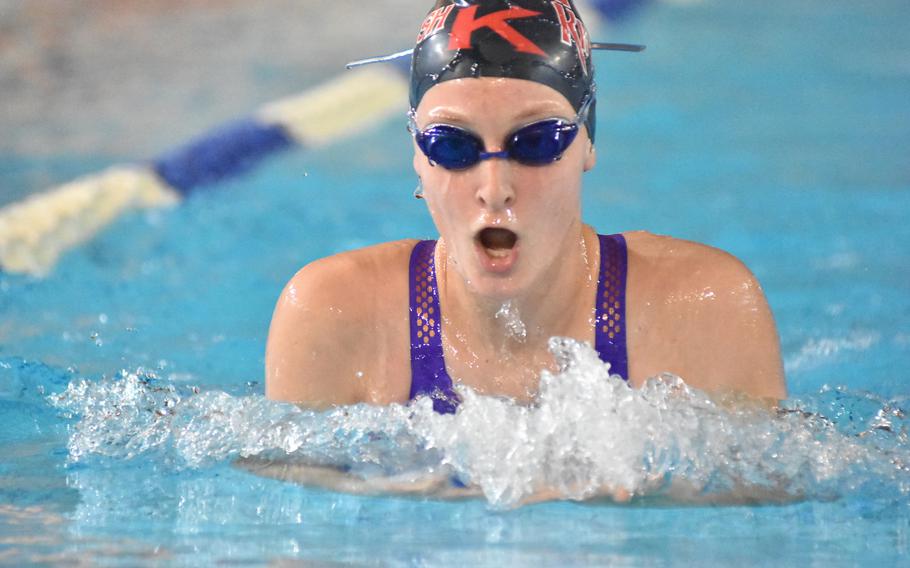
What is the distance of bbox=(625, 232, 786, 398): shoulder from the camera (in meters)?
2.30

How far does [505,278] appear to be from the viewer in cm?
224

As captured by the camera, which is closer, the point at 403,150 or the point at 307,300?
the point at 307,300

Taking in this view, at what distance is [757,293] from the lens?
235cm

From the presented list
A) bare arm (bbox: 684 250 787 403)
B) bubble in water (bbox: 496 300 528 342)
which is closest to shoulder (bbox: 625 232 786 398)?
bare arm (bbox: 684 250 787 403)

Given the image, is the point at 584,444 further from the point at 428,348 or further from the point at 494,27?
the point at 494,27

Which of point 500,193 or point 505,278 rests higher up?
point 500,193

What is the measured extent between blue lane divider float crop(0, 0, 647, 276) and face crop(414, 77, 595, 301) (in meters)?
2.78

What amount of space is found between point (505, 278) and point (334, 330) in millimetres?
371

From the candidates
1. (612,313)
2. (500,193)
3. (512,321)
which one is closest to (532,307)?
(512,321)

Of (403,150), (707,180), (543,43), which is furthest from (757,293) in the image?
(403,150)

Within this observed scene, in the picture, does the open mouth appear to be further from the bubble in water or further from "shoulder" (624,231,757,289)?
"shoulder" (624,231,757,289)

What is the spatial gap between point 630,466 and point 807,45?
4.85 metres

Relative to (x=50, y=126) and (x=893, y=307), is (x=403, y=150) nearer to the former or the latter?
(x=50, y=126)

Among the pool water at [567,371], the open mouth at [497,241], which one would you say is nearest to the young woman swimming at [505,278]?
the open mouth at [497,241]
